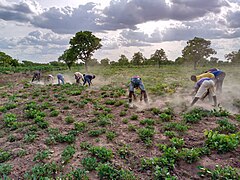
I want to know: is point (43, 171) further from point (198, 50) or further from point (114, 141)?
point (198, 50)

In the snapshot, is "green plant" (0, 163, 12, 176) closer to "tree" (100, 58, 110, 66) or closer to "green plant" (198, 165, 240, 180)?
"green plant" (198, 165, 240, 180)

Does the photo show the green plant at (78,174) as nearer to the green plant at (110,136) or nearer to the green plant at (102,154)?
the green plant at (102,154)

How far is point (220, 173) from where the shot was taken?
3.60 m

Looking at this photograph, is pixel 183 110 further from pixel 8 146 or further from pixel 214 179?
pixel 8 146

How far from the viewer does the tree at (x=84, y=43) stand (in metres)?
27.6

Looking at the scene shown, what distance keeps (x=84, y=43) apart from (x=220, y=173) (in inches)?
1041

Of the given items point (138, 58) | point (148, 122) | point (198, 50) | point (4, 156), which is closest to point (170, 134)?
point (148, 122)

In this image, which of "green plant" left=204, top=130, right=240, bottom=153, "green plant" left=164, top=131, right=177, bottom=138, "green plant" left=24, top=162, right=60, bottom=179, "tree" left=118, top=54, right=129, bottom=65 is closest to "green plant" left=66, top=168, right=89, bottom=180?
"green plant" left=24, top=162, right=60, bottom=179

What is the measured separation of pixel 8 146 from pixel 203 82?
6.89 metres

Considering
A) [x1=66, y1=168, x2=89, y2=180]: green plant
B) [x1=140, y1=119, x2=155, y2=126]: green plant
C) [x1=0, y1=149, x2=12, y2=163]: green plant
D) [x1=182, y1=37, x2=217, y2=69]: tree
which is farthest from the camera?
[x1=182, y1=37, x2=217, y2=69]: tree

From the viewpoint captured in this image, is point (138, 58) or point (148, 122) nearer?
point (148, 122)

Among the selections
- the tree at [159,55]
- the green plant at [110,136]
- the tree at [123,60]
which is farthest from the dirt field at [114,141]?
the tree at [123,60]

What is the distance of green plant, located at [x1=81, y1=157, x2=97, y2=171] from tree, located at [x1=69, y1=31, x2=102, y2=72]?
986 inches

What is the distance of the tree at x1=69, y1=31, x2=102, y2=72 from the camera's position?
27.6 meters
